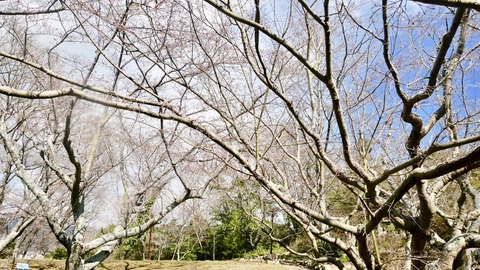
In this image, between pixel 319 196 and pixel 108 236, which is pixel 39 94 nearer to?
pixel 319 196

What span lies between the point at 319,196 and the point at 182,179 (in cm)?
335

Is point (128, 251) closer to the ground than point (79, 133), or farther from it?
closer to the ground

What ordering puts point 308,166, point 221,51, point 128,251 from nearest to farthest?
point 221,51
point 308,166
point 128,251

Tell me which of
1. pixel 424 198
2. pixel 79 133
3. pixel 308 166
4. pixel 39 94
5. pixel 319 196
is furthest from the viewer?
pixel 79 133

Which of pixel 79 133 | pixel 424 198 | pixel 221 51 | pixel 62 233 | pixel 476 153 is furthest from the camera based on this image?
pixel 79 133

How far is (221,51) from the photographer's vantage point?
3.55 meters

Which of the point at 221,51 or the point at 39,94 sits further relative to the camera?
the point at 221,51

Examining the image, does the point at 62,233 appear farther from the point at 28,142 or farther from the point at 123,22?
the point at 123,22

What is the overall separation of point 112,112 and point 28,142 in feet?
11.6

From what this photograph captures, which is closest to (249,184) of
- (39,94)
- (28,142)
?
(39,94)

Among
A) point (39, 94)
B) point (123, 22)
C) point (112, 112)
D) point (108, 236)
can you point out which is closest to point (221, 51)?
point (123, 22)

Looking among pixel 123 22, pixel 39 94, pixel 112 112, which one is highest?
→ pixel 112 112

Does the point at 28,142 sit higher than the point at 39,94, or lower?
higher

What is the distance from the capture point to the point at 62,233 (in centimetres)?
588
